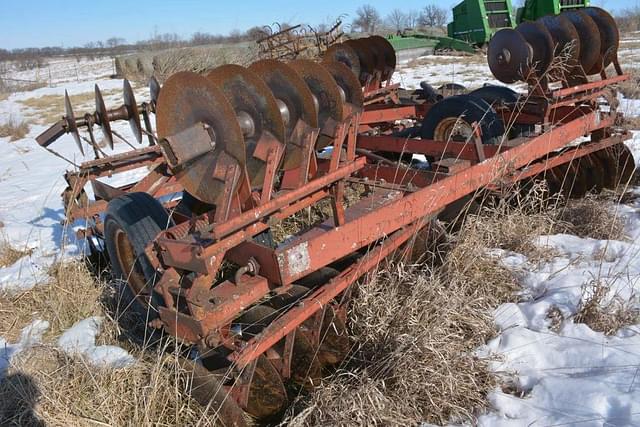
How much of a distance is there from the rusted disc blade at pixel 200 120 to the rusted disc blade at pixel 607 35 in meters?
4.33

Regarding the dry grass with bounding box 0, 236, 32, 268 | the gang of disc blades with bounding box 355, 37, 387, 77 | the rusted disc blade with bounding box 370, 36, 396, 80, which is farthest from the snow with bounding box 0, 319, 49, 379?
the rusted disc blade with bounding box 370, 36, 396, 80

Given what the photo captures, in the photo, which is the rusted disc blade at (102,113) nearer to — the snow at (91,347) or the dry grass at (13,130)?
the snow at (91,347)

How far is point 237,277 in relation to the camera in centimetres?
244

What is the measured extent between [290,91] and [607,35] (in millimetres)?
3769

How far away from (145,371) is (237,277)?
76 cm

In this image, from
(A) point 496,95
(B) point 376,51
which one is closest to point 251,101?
(A) point 496,95

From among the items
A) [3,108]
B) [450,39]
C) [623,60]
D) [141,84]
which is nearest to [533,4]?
[623,60]

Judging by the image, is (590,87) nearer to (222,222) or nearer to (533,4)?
(222,222)

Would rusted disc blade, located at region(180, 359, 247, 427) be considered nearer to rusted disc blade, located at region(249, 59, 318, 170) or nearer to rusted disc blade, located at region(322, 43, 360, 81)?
rusted disc blade, located at region(249, 59, 318, 170)

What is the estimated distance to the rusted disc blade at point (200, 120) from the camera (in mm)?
2346

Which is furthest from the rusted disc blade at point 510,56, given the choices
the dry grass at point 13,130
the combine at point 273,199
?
the dry grass at point 13,130

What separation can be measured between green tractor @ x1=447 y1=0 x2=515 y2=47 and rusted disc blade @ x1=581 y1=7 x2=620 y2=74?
12606 millimetres

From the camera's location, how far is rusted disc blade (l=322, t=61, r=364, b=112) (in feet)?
12.1

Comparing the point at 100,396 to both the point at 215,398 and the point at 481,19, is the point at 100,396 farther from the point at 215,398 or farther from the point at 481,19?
the point at 481,19
